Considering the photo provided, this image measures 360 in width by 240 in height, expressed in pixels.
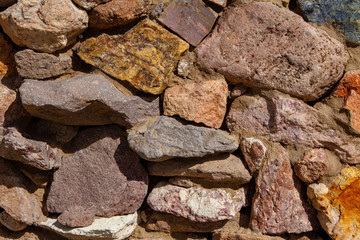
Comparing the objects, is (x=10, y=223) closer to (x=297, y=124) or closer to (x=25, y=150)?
(x=25, y=150)

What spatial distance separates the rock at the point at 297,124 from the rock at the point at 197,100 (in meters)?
0.14

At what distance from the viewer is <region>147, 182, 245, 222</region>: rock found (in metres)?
1.80

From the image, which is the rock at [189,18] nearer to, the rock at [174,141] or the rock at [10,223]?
the rock at [174,141]

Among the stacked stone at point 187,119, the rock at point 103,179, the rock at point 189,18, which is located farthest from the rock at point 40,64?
the rock at point 189,18

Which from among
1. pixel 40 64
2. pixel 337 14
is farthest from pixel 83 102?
pixel 337 14

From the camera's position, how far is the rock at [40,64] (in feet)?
5.68

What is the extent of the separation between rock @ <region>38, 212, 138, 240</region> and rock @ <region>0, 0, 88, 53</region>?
0.82 metres

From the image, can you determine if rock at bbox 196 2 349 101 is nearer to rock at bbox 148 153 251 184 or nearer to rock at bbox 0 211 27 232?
rock at bbox 148 153 251 184

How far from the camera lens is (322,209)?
1.76 m

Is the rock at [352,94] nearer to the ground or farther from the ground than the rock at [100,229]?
farther from the ground

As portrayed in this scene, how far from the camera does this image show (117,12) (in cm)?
169

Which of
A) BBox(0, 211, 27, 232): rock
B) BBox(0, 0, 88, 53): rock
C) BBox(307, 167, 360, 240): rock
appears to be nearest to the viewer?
BBox(0, 0, 88, 53): rock

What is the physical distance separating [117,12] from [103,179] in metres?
0.76

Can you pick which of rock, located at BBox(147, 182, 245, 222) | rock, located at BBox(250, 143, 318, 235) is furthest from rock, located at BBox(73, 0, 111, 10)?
rock, located at BBox(250, 143, 318, 235)
